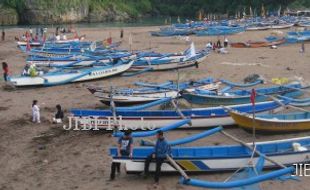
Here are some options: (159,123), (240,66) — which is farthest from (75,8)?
(159,123)

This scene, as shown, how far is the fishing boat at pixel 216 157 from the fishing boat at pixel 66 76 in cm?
1557

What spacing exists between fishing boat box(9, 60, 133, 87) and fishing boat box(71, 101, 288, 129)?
1045 centimetres

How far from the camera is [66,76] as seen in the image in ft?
95.9

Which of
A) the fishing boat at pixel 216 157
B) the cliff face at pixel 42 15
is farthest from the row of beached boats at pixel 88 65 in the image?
the cliff face at pixel 42 15

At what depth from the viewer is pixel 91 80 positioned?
30375 millimetres

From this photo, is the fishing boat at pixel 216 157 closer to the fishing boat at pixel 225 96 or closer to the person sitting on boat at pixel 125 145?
the person sitting on boat at pixel 125 145

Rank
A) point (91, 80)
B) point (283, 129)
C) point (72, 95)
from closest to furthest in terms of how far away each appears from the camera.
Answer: point (283, 129)
point (72, 95)
point (91, 80)

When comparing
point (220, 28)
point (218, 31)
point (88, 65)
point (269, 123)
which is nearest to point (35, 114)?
point (269, 123)

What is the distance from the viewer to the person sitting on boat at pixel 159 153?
1331 centimetres

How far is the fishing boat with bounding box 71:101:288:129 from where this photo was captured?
61.1 ft

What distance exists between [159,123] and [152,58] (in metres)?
15.9

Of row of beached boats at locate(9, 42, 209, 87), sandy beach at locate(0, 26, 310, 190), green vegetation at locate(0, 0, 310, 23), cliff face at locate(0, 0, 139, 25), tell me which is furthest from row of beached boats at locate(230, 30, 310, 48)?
green vegetation at locate(0, 0, 310, 23)

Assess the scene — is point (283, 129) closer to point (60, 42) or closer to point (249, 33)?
point (60, 42)

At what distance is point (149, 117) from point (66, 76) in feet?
38.9
